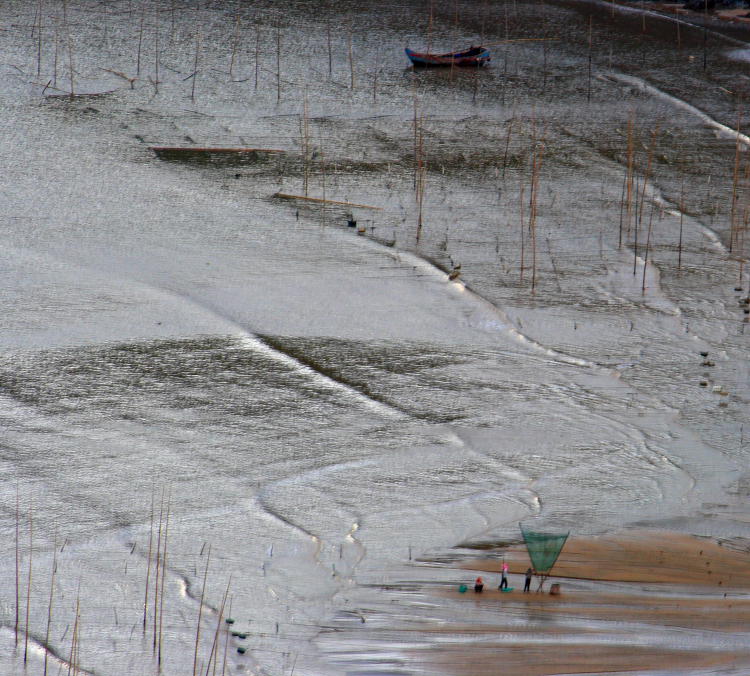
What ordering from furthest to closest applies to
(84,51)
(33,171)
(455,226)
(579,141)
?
(84,51)
(579,141)
(33,171)
(455,226)

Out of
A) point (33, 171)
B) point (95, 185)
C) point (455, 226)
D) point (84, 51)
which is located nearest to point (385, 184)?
point (455, 226)

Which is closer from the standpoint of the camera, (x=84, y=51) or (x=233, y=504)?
(x=233, y=504)

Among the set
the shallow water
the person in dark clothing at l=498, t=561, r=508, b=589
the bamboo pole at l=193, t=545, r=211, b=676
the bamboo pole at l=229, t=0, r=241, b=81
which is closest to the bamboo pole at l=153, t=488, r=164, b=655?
the shallow water

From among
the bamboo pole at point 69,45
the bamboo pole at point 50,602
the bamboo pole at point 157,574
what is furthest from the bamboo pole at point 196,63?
the bamboo pole at point 50,602

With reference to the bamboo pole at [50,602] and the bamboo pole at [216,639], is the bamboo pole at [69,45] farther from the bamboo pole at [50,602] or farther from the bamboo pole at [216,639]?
the bamboo pole at [216,639]

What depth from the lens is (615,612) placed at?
13.4 feet

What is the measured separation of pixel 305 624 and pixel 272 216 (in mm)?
4692

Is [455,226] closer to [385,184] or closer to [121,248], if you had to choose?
[385,184]

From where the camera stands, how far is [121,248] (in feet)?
24.4

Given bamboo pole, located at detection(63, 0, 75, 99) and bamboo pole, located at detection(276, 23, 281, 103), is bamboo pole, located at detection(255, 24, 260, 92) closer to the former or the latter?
bamboo pole, located at detection(276, 23, 281, 103)

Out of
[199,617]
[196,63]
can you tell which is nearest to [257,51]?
[196,63]

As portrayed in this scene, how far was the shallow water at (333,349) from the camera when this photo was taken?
423cm

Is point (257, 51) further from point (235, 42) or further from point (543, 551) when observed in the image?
point (543, 551)

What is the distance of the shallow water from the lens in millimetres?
4230
